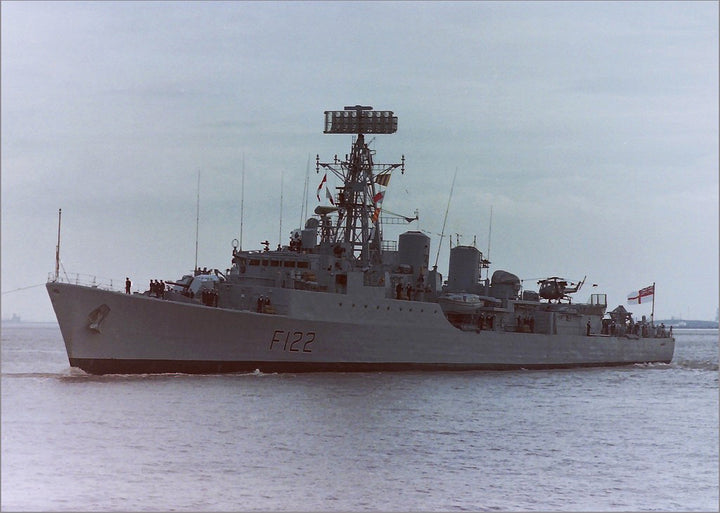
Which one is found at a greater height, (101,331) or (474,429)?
(101,331)

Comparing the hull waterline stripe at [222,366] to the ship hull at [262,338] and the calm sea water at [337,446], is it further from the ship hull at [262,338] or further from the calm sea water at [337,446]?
the calm sea water at [337,446]

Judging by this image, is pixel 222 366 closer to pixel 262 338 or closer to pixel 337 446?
pixel 262 338

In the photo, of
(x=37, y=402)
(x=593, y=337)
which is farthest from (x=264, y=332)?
(x=593, y=337)

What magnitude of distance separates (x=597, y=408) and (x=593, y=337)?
2333 cm

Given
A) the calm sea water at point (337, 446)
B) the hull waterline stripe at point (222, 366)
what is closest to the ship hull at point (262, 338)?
the hull waterline stripe at point (222, 366)

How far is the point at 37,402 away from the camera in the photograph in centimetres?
2675

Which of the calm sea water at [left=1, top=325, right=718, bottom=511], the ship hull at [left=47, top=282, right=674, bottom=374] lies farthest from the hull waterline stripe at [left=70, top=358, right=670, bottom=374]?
the calm sea water at [left=1, top=325, right=718, bottom=511]

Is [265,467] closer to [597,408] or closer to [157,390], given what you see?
[157,390]

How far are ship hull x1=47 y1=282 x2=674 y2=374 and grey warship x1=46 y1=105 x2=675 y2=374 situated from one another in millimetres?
43

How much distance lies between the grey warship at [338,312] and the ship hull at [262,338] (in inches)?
1.7

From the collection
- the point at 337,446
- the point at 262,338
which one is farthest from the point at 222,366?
the point at 337,446

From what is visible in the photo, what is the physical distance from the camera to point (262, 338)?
3647 centimetres

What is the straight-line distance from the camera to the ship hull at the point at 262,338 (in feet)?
110

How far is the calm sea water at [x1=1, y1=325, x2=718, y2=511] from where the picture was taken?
17875 mm
